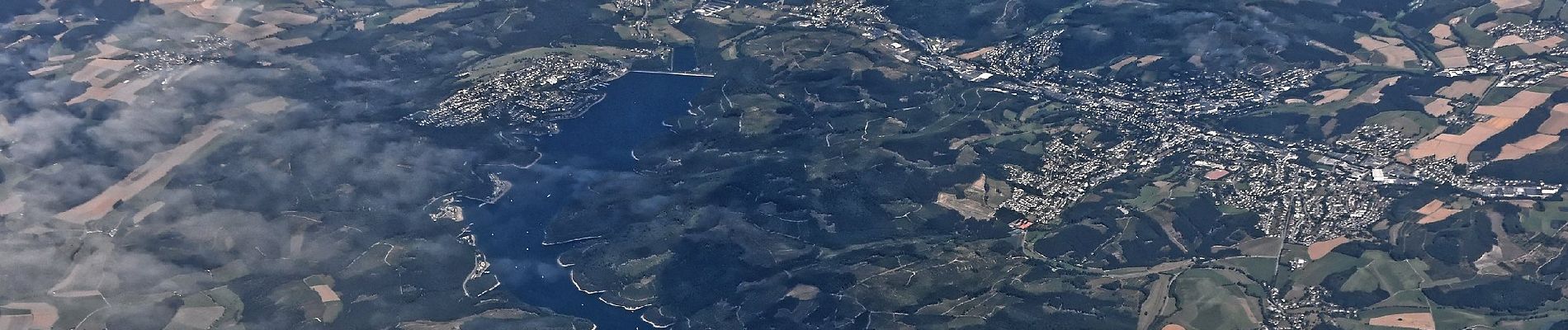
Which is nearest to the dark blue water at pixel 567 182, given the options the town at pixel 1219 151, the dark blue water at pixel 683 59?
the dark blue water at pixel 683 59

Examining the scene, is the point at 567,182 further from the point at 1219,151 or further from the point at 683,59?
the point at 1219,151

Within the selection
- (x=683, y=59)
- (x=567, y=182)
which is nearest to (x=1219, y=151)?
(x=683, y=59)

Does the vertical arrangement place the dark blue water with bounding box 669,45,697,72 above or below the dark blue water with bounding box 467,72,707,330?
above

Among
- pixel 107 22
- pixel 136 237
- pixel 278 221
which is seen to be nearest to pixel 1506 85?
pixel 278 221

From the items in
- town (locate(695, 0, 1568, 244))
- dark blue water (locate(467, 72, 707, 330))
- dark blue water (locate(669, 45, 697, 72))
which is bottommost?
dark blue water (locate(467, 72, 707, 330))

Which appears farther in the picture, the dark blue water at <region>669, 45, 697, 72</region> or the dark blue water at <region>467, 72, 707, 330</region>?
the dark blue water at <region>669, 45, 697, 72</region>

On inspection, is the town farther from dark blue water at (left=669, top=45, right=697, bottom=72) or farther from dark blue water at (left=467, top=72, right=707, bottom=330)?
dark blue water at (left=467, top=72, right=707, bottom=330)

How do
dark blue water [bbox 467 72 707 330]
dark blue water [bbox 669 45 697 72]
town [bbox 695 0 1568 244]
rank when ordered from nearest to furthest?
dark blue water [bbox 467 72 707 330] → town [bbox 695 0 1568 244] → dark blue water [bbox 669 45 697 72]

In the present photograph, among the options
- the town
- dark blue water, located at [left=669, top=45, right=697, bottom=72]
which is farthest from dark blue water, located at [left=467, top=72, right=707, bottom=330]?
the town

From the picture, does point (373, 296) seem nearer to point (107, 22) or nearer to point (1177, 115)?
point (107, 22)
